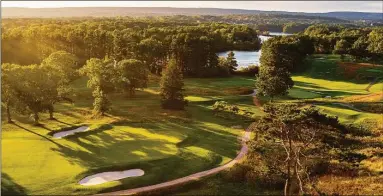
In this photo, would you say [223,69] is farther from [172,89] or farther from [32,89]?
[32,89]

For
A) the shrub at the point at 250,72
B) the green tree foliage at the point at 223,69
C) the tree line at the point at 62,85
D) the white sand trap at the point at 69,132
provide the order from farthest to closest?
the shrub at the point at 250,72 → the green tree foliage at the point at 223,69 → the tree line at the point at 62,85 → the white sand trap at the point at 69,132

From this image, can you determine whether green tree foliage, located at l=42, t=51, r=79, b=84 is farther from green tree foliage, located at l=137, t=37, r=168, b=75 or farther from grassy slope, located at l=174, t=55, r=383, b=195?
grassy slope, located at l=174, t=55, r=383, b=195

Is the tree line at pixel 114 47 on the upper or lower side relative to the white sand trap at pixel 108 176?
upper

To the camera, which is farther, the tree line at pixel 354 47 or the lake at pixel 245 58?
the lake at pixel 245 58

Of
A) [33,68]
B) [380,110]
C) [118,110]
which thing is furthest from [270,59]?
[33,68]

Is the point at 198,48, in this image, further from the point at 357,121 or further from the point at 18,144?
the point at 18,144

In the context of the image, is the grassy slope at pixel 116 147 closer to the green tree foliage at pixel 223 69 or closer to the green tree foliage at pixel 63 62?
the green tree foliage at pixel 63 62

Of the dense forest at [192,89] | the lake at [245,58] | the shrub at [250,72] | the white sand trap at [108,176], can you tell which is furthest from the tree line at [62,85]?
the lake at [245,58]
